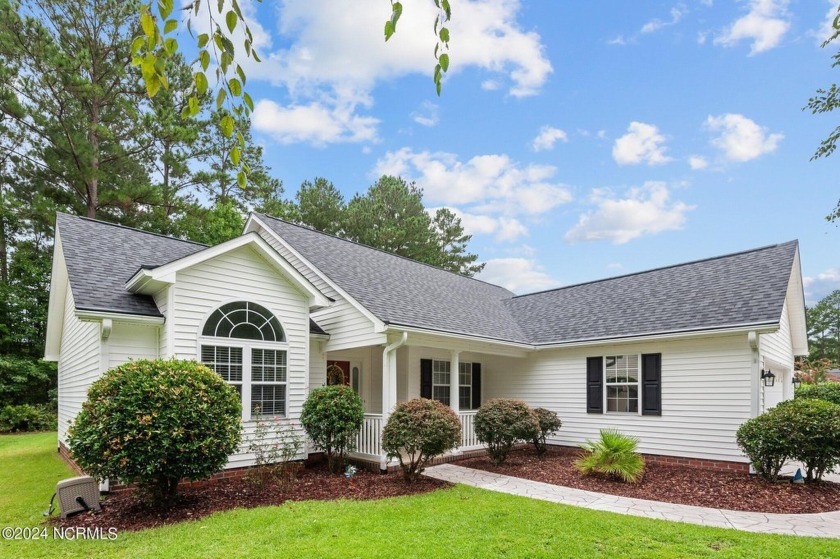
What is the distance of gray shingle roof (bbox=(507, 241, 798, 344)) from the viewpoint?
10.2m

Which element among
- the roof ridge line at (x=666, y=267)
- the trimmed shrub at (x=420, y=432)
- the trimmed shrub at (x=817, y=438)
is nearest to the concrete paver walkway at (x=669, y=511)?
the trimmed shrub at (x=420, y=432)

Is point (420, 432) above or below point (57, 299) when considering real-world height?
below

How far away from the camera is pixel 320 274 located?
430 inches

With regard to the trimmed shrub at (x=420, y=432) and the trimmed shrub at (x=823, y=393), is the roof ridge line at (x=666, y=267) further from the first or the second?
the trimmed shrub at (x=420, y=432)

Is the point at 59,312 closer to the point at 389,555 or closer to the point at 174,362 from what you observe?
the point at 174,362

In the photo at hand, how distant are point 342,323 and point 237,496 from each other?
4.04 m

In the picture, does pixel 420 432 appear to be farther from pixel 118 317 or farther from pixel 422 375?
pixel 118 317

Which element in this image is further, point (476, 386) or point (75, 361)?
point (476, 386)

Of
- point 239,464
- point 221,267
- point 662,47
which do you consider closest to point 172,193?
point 221,267

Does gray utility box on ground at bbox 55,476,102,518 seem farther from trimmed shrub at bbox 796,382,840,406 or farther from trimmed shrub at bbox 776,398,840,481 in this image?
trimmed shrub at bbox 796,382,840,406

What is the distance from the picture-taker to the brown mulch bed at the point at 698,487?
720cm

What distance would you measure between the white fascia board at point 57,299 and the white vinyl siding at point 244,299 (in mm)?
3180

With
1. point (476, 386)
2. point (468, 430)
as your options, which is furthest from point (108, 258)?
point (476, 386)

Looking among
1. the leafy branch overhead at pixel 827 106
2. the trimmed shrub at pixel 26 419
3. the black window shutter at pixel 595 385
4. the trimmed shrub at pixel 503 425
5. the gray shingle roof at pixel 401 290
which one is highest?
the leafy branch overhead at pixel 827 106
